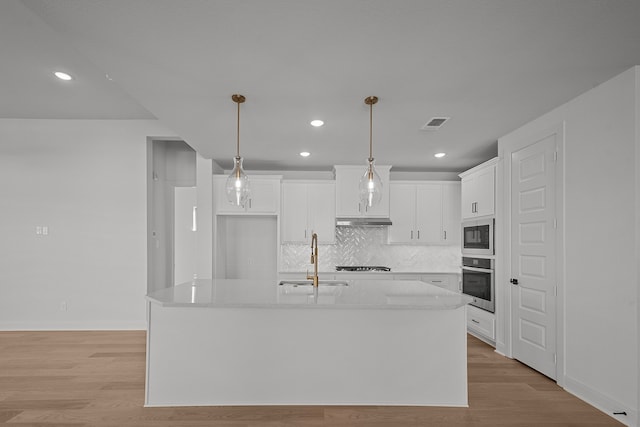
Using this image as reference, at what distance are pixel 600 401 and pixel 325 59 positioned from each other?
3.09m

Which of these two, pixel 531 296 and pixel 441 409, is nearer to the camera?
pixel 441 409

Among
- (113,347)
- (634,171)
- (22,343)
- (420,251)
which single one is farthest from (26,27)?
(420,251)

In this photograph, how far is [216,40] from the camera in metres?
2.16

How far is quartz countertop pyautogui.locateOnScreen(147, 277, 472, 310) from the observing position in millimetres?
2430

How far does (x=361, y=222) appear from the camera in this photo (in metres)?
5.60

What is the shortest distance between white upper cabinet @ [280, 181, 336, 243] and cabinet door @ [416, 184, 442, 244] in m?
1.30

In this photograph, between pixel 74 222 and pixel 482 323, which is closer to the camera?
pixel 482 323

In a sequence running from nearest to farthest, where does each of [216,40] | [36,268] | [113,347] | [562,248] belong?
[216,40] → [562,248] → [113,347] → [36,268]

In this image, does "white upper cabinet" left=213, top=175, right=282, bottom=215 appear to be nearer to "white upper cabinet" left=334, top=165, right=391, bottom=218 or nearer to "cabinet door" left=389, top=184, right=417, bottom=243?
"white upper cabinet" left=334, top=165, right=391, bottom=218

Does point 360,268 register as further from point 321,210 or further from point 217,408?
point 217,408

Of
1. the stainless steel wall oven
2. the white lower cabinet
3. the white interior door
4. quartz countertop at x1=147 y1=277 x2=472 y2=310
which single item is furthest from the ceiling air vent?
the white lower cabinet

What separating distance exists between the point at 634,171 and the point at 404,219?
3.39 meters

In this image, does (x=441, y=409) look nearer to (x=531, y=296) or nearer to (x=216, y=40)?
(x=531, y=296)

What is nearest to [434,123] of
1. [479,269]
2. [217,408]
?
[479,269]
